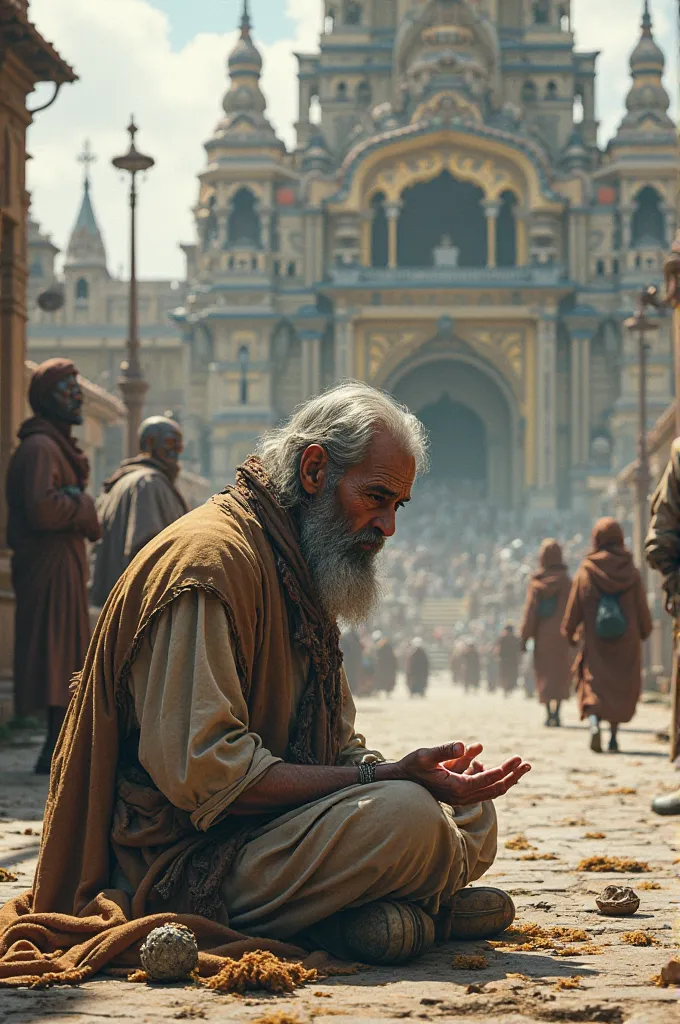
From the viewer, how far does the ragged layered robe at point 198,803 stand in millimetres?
3812

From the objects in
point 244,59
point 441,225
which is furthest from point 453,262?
point 244,59

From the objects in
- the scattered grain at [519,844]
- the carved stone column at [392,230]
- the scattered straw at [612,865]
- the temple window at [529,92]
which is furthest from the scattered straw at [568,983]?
the temple window at [529,92]

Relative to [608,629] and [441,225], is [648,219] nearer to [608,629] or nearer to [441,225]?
[441,225]

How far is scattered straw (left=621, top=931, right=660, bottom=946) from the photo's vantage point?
426cm

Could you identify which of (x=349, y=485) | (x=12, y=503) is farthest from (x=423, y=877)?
(x=12, y=503)

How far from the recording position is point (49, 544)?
9.11m

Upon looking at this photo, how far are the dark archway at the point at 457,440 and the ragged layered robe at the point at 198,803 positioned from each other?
50.4 m

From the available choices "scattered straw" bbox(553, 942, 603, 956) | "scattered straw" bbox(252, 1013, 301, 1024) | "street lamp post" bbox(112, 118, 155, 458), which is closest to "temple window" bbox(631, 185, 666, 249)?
"street lamp post" bbox(112, 118, 155, 458)

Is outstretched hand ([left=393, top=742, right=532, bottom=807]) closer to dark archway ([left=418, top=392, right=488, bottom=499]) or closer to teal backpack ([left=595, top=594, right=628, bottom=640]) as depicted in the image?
teal backpack ([left=595, top=594, right=628, bottom=640])

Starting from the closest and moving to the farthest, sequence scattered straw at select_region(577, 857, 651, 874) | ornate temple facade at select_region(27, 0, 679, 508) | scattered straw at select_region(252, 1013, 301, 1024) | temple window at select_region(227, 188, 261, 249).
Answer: scattered straw at select_region(252, 1013, 301, 1024) → scattered straw at select_region(577, 857, 651, 874) → ornate temple facade at select_region(27, 0, 679, 508) → temple window at select_region(227, 188, 261, 249)

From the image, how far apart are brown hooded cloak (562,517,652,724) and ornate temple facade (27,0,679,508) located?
3295cm

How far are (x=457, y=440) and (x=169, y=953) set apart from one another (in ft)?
168

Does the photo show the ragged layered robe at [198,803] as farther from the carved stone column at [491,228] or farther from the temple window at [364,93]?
the temple window at [364,93]

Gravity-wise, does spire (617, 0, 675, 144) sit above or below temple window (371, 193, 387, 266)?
above
